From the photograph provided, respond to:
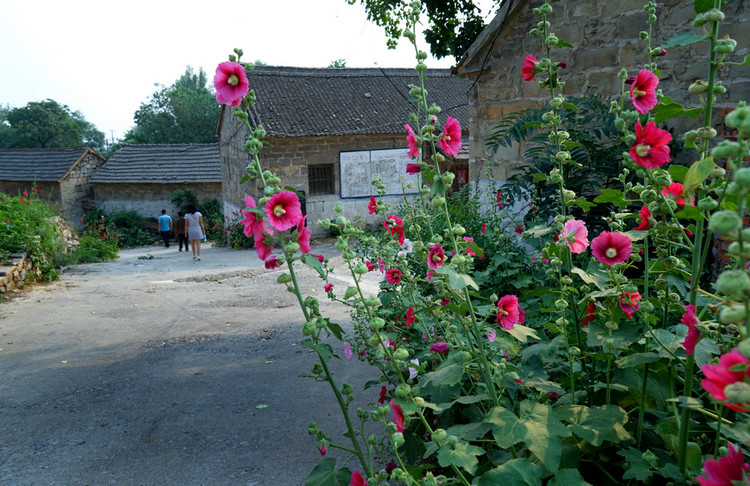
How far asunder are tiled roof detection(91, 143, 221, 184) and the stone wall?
272 mm

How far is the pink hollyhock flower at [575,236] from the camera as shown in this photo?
1.79 meters

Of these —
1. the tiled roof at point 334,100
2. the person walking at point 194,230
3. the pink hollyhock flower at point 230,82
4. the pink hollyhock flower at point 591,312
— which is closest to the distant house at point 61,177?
the tiled roof at point 334,100

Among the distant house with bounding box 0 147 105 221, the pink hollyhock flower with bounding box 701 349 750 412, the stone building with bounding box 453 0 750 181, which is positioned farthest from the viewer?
the distant house with bounding box 0 147 105 221

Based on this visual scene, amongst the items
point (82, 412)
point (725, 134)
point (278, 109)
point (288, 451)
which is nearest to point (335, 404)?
point (288, 451)

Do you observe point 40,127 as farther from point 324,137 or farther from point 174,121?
point 324,137

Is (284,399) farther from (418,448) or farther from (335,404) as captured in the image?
(418,448)

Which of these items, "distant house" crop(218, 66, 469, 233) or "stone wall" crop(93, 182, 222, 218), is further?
"stone wall" crop(93, 182, 222, 218)

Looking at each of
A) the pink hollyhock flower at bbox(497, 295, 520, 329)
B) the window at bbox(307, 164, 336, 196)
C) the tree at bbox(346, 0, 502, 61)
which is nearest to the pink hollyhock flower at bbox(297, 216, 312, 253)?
the pink hollyhock flower at bbox(497, 295, 520, 329)

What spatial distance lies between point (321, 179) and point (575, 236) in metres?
16.2

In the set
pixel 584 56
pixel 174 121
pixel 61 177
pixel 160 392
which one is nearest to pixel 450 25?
pixel 584 56

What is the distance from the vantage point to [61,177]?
25.0 meters

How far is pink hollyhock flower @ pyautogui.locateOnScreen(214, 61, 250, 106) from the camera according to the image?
5.41 ft

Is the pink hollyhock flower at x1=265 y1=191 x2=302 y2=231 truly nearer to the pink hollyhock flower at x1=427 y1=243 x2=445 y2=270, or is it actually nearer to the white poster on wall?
the pink hollyhock flower at x1=427 y1=243 x2=445 y2=270

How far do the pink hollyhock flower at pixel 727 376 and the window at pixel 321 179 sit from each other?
55.6ft
